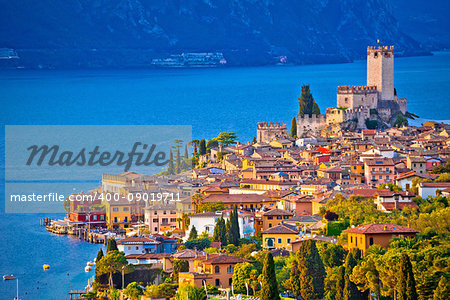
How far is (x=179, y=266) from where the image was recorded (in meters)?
34.8

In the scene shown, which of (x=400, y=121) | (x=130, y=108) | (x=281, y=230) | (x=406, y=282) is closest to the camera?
(x=406, y=282)

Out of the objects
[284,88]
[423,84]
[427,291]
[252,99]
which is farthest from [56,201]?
[284,88]

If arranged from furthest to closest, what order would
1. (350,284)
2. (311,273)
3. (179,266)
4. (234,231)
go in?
1. (234,231)
2. (179,266)
3. (311,273)
4. (350,284)

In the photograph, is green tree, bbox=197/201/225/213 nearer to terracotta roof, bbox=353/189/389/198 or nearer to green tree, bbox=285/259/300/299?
terracotta roof, bbox=353/189/389/198

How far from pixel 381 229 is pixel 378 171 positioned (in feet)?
44.0

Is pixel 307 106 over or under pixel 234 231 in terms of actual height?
over

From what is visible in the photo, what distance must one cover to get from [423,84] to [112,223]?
9615cm

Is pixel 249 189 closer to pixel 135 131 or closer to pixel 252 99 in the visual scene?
pixel 135 131

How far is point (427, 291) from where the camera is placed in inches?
1132

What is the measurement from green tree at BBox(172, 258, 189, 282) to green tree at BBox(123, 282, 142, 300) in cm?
105

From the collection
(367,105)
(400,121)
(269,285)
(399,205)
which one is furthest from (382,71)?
(269,285)

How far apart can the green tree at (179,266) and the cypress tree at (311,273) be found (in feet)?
12.1

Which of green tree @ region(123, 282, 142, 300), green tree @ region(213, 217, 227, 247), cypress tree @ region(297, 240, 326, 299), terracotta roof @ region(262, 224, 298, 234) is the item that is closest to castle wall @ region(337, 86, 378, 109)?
green tree @ region(213, 217, 227, 247)

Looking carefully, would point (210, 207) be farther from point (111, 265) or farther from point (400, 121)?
point (400, 121)
